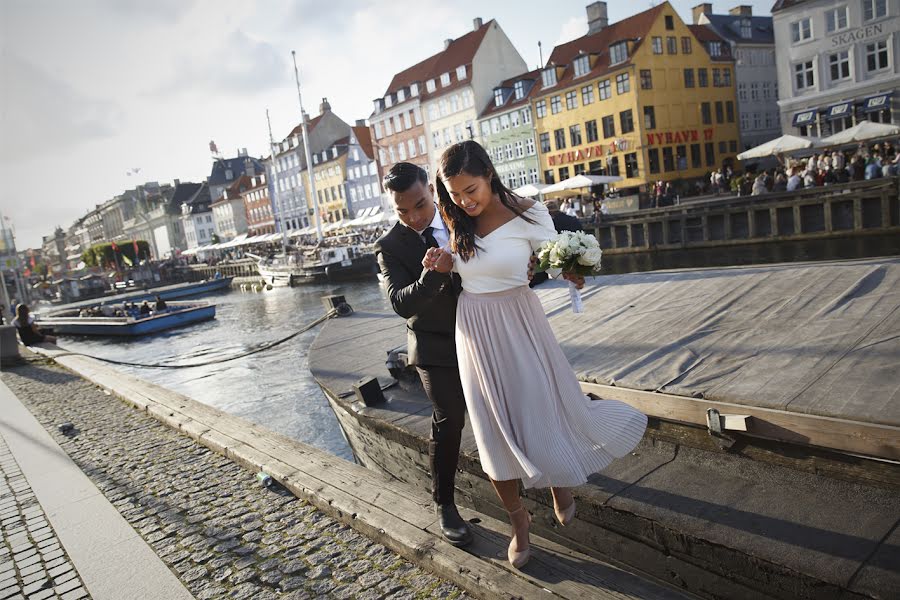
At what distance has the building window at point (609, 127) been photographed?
44.1 m

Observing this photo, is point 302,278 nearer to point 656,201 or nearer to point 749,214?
point 656,201

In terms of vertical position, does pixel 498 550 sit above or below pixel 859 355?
below

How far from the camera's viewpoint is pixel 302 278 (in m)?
42.3

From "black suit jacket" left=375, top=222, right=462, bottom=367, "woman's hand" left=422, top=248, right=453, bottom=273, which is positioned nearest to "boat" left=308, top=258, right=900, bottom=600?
"black suit jacket" left=375, top=222, right=462, bottom=367

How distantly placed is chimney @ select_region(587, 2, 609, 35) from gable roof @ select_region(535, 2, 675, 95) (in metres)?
0.81

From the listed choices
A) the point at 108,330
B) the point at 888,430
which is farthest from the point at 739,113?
the point at 888,430

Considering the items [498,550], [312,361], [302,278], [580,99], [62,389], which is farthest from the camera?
[580,99]

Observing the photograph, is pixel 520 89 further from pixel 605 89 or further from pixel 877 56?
pixel 877 56

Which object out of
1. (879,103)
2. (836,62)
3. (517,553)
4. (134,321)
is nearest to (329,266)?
(134,321)

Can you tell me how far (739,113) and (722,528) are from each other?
52.8 meters

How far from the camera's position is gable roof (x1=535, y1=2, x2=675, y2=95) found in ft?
141

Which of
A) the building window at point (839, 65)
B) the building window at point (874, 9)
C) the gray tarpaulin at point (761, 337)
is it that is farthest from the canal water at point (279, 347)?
the building window at point (874, 9)

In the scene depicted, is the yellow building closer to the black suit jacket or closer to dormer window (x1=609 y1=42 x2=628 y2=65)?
dormer window (x1=609 y1=42 x2=628 y2=65)

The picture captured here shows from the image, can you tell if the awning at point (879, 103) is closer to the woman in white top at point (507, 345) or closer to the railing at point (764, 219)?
the railing at point (764, 219)
